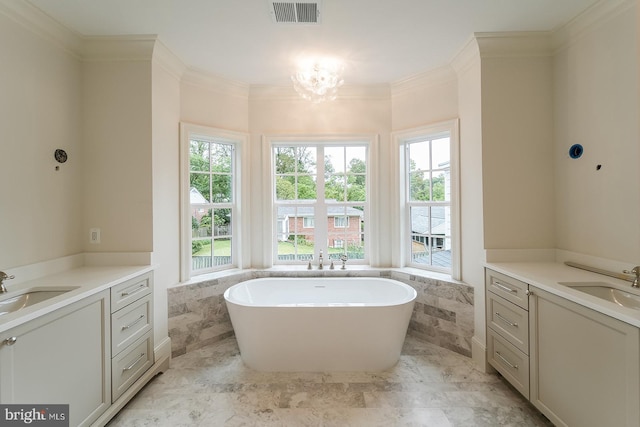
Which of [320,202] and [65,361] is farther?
[320,202]

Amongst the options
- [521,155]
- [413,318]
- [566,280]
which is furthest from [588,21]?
[413,318]

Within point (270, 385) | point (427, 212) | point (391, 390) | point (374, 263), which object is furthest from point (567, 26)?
point (270, 385)

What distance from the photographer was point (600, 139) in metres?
1.87

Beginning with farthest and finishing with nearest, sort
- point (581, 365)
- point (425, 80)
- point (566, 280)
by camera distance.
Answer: point (425, 80), point (566, 280), point (581, 365)

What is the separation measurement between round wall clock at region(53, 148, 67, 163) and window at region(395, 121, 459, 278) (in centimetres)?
298

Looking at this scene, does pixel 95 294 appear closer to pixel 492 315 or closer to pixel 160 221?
pixel 160 221

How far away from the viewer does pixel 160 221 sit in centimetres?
233

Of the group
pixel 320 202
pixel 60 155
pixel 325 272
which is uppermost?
pixel 60 155

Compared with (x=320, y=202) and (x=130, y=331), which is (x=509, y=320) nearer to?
(x=320, y=202)

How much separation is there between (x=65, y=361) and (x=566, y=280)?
9.63ft

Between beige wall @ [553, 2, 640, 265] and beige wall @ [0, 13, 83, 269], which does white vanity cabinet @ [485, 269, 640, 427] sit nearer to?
beige wall @ [553, 2, 640, 265]

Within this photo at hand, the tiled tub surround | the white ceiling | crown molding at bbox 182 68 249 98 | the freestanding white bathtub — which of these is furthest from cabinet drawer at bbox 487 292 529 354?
crown molding at bbox 182 68 249 98

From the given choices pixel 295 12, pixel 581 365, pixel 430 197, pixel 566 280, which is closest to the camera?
pixel 581 365

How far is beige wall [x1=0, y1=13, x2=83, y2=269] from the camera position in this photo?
1.70 m
